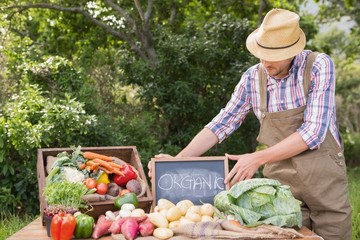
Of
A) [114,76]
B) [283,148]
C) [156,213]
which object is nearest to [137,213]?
[156,213]

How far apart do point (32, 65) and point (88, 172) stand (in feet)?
13.7

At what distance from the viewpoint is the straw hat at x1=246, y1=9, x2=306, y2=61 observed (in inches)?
129

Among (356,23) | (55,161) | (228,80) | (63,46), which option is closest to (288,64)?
(55,161)

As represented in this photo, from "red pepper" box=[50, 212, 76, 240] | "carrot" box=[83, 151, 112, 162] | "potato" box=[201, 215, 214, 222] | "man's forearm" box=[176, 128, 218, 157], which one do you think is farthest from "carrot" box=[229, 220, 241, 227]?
"carrot" box=[83, 151, 112, 162]

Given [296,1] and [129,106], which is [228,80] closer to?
[129,106]

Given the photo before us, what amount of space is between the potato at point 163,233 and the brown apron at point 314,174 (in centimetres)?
92

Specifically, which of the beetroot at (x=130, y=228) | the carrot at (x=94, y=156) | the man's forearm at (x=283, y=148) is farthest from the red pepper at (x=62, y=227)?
the man's forearm at (x=283, y=148)

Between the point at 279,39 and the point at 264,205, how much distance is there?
3.04ft

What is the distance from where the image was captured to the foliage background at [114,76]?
6.67 m

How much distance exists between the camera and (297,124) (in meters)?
3.42

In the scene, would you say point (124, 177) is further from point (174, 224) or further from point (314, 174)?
point (314, 174)

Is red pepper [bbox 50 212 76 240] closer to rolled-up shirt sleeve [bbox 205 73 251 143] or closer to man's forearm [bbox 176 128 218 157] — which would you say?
man's forearm [bbox 176 128 218 157]

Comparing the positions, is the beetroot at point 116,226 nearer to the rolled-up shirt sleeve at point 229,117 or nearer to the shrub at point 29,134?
the rolled-up shirt sleeve at point 229,117

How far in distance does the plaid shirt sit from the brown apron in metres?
0.04
